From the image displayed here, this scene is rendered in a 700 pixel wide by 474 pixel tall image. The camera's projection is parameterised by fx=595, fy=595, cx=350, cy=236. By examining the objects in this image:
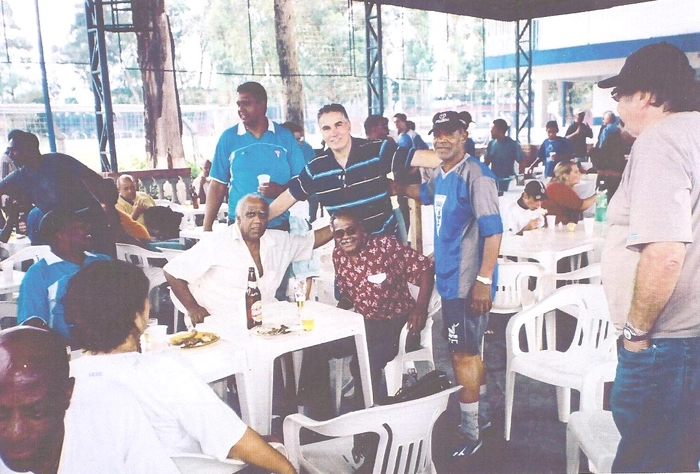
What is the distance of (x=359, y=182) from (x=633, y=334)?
1.40 metres

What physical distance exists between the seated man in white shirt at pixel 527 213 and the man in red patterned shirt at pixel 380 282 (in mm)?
1400

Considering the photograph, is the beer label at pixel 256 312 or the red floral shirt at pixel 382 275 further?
the red floral shirt at pixel 382 275

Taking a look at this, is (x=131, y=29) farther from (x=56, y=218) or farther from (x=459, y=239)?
(x=459, y=239)

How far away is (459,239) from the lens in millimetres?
2199

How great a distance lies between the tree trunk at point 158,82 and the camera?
2795mm

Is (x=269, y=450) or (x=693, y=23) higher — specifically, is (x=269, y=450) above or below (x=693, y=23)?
below

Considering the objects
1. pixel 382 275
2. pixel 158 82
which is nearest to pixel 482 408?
pixel 382 275

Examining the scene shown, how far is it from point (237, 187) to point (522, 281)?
1571mm

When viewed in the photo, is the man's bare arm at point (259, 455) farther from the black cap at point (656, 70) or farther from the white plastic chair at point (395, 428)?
the black cap at point (656, 70)

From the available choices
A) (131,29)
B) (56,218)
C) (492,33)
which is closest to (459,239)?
(56,218)

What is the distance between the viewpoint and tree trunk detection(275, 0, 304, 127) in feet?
10.7

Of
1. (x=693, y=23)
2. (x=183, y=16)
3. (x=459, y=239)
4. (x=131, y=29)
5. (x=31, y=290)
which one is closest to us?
(x=693, y=23)

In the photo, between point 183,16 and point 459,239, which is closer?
point 459,239

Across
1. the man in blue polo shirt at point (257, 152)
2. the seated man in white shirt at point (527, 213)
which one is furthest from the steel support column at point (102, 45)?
the seated man in white shirt at point (527, 213)
